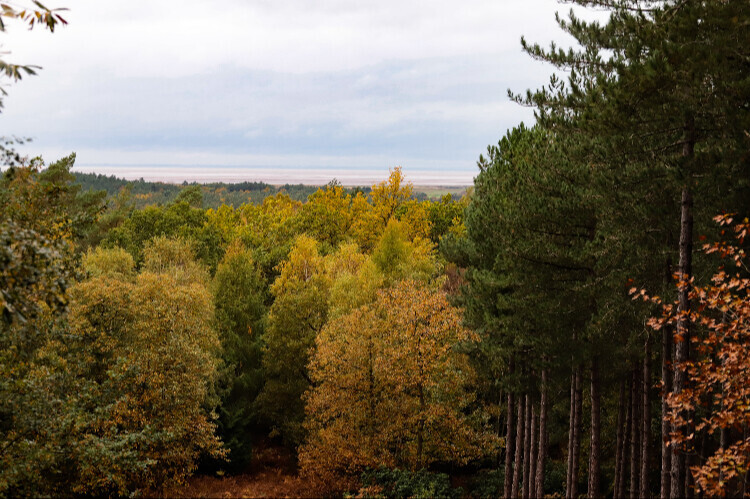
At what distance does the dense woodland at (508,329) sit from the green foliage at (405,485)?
127 mm

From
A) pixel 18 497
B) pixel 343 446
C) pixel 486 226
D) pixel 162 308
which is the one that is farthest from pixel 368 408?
pixel 18 497

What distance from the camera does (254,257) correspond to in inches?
1893

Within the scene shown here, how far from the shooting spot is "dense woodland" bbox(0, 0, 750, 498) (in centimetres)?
1047

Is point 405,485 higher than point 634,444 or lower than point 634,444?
lower

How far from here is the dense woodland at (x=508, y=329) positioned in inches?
412

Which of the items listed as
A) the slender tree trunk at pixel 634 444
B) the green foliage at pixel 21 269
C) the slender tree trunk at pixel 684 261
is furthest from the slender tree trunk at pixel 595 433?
the green foliage at pixel 21 269

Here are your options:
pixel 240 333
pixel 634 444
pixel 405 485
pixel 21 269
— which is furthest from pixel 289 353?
pixel 21 269

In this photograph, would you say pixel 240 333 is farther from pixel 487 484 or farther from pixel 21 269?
pixel 21 269

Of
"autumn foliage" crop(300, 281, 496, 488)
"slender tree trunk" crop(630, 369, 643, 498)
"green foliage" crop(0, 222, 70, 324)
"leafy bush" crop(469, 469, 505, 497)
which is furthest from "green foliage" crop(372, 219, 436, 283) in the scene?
"green foliage" crop(0, 222, 70, 324)

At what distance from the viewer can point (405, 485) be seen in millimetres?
20828

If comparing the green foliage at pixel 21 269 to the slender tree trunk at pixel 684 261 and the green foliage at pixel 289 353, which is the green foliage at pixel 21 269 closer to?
the slender tree trunk at pixel 684 261

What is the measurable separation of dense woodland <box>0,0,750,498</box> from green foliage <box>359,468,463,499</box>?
0.13 meters

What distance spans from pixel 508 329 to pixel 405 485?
7700 millimetres

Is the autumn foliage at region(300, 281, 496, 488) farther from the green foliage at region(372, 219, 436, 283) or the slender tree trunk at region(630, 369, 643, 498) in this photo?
the green foliage at region(372, 219, 436, 283)
